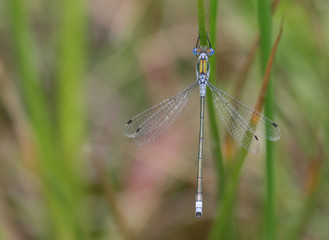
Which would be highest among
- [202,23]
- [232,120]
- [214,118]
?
[232,120]

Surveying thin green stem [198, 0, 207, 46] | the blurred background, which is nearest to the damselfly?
the blurred background

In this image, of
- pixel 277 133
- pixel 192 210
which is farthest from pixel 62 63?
pixel 277 133

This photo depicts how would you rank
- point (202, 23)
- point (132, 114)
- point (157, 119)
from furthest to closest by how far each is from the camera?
point (132, 114) → point (157, 119) → point (202, 23)

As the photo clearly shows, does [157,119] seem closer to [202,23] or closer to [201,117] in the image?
[201,117]

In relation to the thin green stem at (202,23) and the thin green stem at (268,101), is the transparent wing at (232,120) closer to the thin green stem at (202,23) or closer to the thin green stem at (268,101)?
the thin green stem at (268,101)

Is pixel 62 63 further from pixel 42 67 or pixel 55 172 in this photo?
pixel 42 67

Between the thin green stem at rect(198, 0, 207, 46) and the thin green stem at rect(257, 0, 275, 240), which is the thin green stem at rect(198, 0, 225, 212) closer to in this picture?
the thin green stem at rect(198, 0, 207, 46)

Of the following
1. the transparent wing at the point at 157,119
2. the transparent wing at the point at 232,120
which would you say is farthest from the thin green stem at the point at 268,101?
the transparent wing at the point at 157,119

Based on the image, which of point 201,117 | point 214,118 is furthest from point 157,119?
point 214,118
